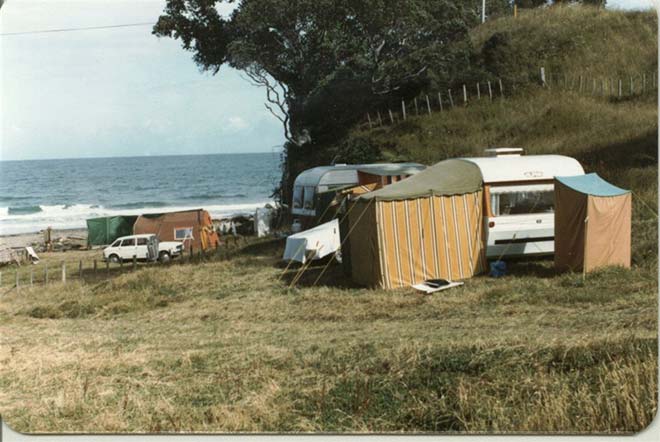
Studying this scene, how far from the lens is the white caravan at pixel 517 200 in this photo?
8.63 meters

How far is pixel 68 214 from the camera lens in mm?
9586

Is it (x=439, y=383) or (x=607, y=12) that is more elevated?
(x=607, y=12)

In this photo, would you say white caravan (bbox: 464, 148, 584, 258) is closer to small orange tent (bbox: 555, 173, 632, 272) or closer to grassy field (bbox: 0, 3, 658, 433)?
grassy field (bbox: 0, 3, 658, 433)

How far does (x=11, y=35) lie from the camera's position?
6.77 m

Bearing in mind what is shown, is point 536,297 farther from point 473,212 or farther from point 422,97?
point 422,97

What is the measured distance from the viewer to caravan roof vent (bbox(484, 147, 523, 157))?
8.72m

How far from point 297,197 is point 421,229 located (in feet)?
8.13

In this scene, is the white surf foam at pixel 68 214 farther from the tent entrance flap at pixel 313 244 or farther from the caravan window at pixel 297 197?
the tent entrance flap at pixel 313 244

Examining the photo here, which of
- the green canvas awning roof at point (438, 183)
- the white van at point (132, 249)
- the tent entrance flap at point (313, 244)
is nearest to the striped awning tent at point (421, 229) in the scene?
the green canvas awning roof at point (438, 183)

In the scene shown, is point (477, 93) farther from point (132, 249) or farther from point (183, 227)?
point (132, 249)

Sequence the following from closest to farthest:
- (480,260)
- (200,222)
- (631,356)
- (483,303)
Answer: (631,356), (483,303), (480,260), (200,222)

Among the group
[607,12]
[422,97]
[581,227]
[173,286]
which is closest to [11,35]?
[173,286]

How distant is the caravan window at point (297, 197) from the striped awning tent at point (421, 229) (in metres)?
1.67

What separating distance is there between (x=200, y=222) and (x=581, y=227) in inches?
184
